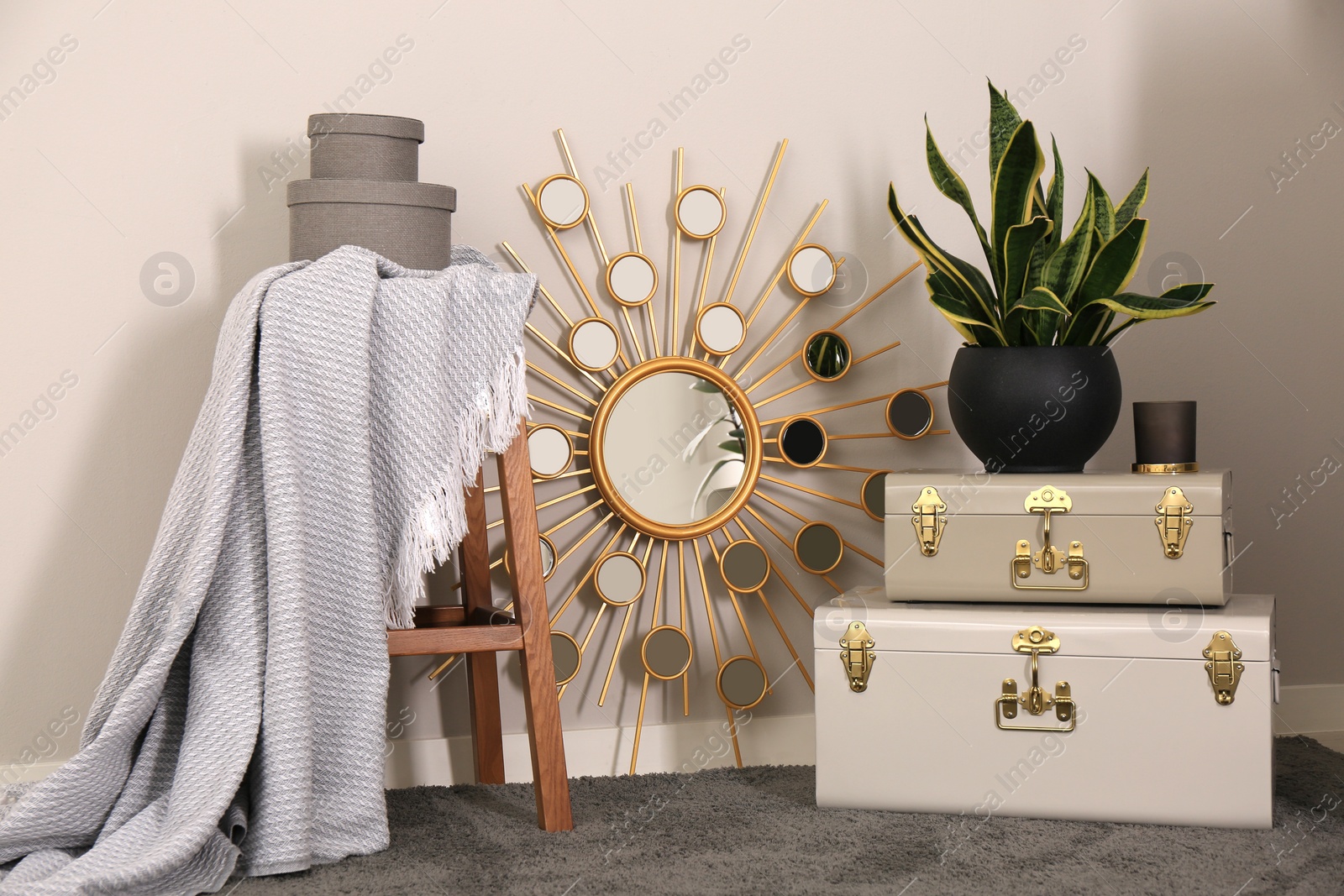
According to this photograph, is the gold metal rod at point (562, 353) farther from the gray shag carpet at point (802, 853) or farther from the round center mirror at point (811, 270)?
the gray shag carpet at point (802, 853)

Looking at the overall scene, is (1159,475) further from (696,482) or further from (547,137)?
(547,137)

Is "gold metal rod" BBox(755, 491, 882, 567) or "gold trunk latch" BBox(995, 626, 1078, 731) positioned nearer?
"gold trunk latch" BBox(995, 626, 1078, 731)

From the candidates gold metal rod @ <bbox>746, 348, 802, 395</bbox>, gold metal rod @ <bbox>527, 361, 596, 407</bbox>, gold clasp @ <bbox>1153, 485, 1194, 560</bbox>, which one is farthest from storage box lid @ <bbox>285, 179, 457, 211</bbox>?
gold clasp @ <bbox>1153, 485, 1194, 560</bbox>

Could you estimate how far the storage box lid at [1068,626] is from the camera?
1.31 metres

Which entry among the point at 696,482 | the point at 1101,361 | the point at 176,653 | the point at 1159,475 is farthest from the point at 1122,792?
the point at 176,653

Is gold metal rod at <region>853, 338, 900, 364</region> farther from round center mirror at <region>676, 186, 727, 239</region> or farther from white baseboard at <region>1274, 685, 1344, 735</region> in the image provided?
white baseboard at <region>1274, 685, 1344, 735</region>

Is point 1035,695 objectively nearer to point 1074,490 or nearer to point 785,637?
point 1074,490

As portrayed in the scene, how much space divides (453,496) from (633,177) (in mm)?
677

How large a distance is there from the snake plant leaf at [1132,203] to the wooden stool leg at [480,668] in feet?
3.35

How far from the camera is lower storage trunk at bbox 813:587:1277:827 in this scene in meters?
1.29

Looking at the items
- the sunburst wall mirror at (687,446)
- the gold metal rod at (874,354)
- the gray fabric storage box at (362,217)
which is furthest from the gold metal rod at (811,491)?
the gray fabric storage box at (362,217)

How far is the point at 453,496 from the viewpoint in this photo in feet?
4.26

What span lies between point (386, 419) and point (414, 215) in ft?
0.95

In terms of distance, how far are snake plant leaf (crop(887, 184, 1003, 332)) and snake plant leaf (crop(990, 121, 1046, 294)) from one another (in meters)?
0.03
